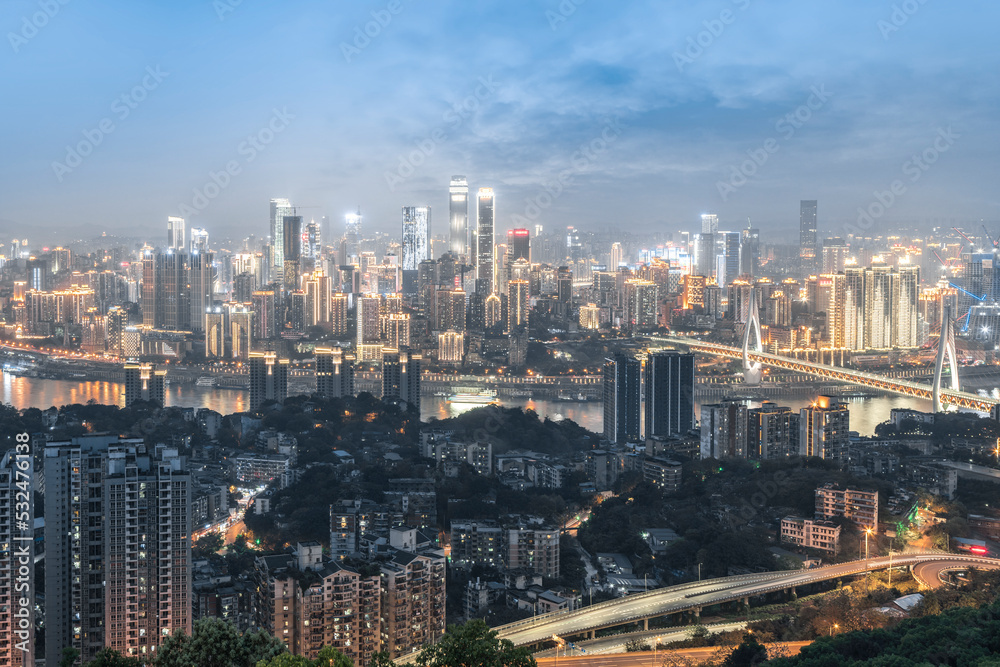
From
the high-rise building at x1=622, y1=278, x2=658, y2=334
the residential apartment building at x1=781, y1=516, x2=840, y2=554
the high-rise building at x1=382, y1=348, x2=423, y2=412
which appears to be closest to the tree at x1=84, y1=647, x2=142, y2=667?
the residential apartment building at x1=781, y1=516, x2=840, y2=554

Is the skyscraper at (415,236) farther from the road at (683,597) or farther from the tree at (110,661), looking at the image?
the tree at (110,661)

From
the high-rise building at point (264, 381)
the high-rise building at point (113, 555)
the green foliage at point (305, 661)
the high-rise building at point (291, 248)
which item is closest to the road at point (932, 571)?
the green foliage at point (305, 661)

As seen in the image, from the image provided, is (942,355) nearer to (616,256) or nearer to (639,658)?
(639,658)

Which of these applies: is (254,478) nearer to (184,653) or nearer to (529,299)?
(184,653)

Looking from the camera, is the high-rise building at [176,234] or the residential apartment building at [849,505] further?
the high-rise building at [176,234]

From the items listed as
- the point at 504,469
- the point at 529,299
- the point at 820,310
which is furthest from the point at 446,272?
the point at 504,469

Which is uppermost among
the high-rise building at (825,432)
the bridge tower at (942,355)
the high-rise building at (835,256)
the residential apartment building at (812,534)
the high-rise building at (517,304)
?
the high-rise building at (835,256)
